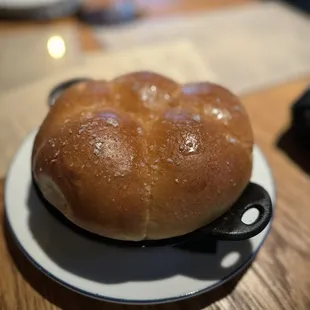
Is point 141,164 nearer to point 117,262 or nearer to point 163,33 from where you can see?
point 117,262

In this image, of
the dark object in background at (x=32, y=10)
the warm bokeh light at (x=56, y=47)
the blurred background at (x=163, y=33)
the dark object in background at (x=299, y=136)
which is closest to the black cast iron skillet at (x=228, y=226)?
the dark object in background at (x=299, y=136)

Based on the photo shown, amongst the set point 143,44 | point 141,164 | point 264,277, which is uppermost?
point 141,164

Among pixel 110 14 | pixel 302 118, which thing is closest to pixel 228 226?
pixel 302 118

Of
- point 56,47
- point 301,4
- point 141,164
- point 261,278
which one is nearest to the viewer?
point 141,164

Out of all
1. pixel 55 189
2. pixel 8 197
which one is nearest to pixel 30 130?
pixel 8 197

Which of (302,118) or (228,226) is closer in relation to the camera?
(228,226)

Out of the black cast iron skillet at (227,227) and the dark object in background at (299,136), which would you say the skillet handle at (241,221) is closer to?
the black cast iron skillet at (227,227)

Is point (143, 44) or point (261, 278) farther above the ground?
point (143, 44)

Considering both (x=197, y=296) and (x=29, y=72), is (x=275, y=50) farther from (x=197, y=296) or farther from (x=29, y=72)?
(x=197, y=296)
